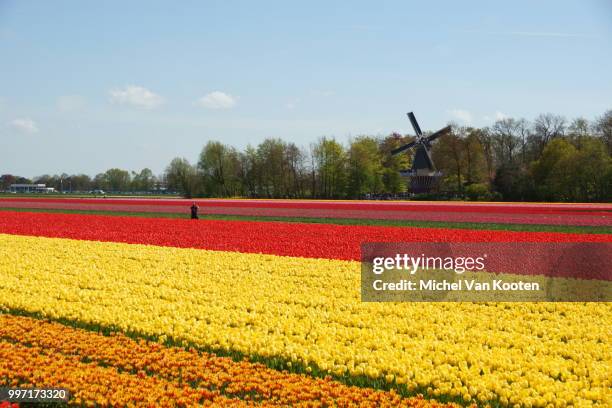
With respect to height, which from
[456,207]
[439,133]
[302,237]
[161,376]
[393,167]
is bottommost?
[161,376]

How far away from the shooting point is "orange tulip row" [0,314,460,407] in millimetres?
6984

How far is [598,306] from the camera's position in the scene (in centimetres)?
1199

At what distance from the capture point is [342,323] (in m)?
10.6

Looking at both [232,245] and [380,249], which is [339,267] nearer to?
[380,249]

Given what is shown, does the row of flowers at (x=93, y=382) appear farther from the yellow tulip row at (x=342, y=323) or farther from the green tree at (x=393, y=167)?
the green tree at (x=393, y=167)

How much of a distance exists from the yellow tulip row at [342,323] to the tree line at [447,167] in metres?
61.1

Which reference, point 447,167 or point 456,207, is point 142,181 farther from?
point 456,207

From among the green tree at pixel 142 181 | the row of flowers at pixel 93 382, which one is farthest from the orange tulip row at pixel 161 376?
the green tree at pixel 142 181

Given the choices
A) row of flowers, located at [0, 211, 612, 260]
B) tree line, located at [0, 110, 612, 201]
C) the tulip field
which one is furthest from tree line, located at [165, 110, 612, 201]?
the tulip field

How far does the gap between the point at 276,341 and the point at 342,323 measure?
1.69 metres

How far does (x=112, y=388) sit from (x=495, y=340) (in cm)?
537

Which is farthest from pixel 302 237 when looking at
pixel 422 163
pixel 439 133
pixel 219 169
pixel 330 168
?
pixel 219 169

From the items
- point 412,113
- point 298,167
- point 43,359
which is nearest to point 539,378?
point 43,359

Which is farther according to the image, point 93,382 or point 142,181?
point 142,181
